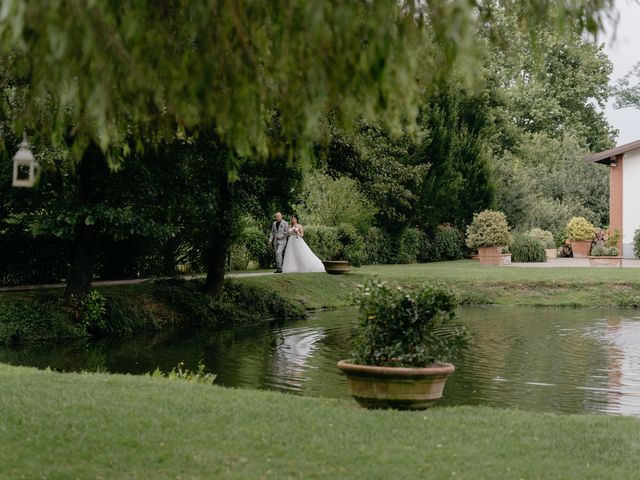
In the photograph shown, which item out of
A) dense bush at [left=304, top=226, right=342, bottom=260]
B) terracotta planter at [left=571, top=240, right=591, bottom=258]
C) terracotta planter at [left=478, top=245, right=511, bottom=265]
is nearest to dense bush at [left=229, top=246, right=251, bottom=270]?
dense bush at [left=304, top=226, right=342, bottom=260]

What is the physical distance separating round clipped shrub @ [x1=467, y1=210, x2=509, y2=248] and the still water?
13519 millimetres

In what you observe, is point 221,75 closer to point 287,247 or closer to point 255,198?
point 255,198

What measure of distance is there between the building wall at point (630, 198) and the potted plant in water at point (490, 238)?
628cm

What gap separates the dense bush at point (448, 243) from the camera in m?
39.8

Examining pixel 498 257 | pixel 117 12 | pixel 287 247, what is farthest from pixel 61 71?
pixel 498 257

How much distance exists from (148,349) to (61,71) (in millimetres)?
12572

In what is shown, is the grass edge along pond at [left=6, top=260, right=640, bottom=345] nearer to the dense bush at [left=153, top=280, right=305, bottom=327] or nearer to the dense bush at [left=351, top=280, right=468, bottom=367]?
the dense bush at [left=153, top=280, right=305, bottom=327]

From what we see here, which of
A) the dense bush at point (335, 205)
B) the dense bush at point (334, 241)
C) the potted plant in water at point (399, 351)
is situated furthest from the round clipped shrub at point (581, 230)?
the potted plant in water at point (399, 351)

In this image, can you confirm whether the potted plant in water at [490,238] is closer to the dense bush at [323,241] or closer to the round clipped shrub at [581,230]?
the round clipped shrub at [581,230]

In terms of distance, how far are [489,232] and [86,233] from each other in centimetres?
2054

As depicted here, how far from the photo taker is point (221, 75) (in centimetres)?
487

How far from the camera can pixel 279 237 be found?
2784 cm

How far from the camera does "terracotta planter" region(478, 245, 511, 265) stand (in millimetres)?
36000

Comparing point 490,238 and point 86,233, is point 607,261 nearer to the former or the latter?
point 490,238
